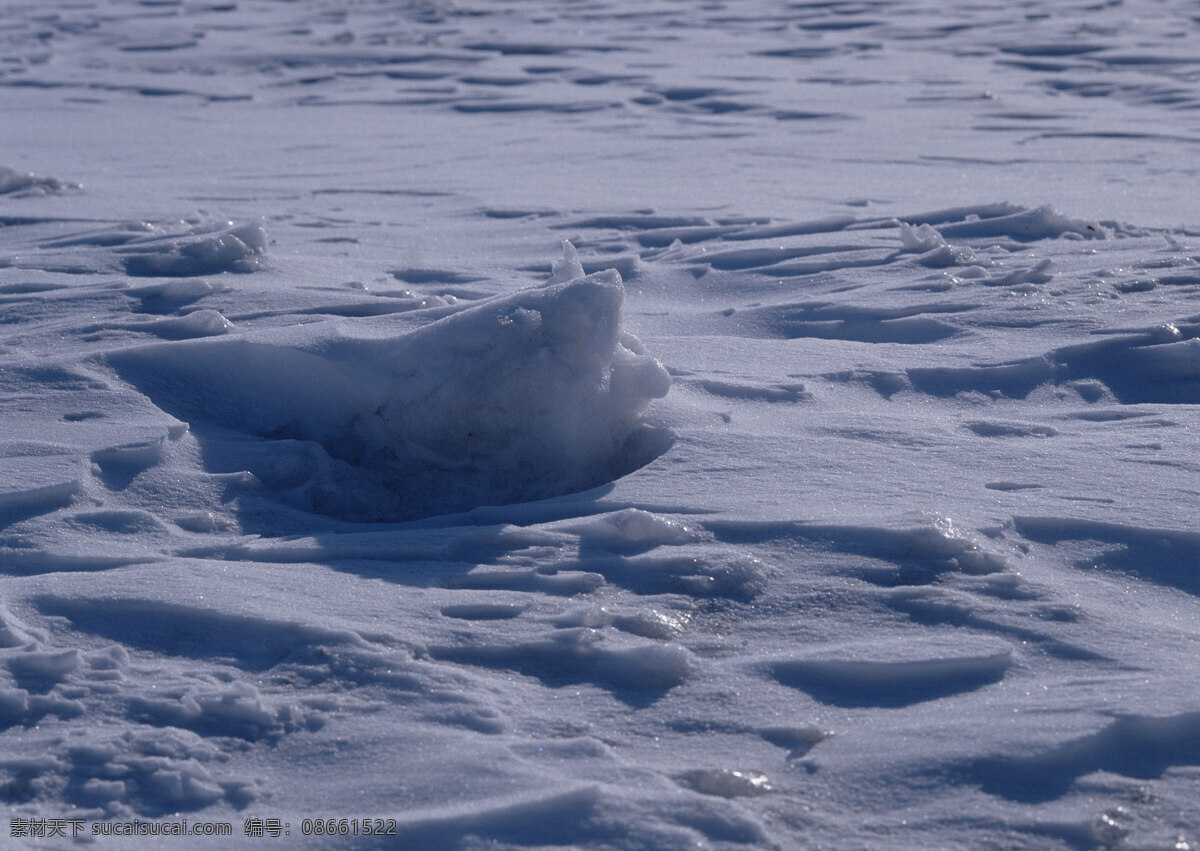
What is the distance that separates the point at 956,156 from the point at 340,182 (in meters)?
3.01

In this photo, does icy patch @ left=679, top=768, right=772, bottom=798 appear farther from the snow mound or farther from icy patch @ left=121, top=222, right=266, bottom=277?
icy patch @ left=121, top=222, right=266, bottom=277

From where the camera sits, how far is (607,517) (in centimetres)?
218

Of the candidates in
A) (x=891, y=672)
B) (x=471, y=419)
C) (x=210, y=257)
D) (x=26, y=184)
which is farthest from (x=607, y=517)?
(x=26, y=184)

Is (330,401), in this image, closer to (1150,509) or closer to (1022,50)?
(1150,509)

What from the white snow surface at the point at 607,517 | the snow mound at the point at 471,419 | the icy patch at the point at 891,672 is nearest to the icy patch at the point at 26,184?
the white snow surface at the point at 607,517

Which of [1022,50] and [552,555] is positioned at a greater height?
[1022,50]

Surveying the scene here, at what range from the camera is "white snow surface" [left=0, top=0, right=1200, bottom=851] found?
5.07 ft

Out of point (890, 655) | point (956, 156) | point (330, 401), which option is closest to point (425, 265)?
point (330, 401)

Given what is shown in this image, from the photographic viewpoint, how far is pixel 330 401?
8.67ft

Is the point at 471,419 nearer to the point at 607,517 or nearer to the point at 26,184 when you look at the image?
the point at 607,517

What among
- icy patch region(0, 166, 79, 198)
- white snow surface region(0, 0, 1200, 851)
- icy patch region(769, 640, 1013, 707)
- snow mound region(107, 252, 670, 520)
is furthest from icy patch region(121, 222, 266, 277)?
icy patch region(769, 640, 1013, 707)

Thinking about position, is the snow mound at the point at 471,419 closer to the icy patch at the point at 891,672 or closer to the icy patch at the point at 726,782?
the icy patch at the point at 891,672

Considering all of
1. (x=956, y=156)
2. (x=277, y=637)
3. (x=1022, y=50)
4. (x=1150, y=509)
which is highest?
(x=1022, y=50)

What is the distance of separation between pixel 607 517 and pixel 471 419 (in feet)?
1.57
